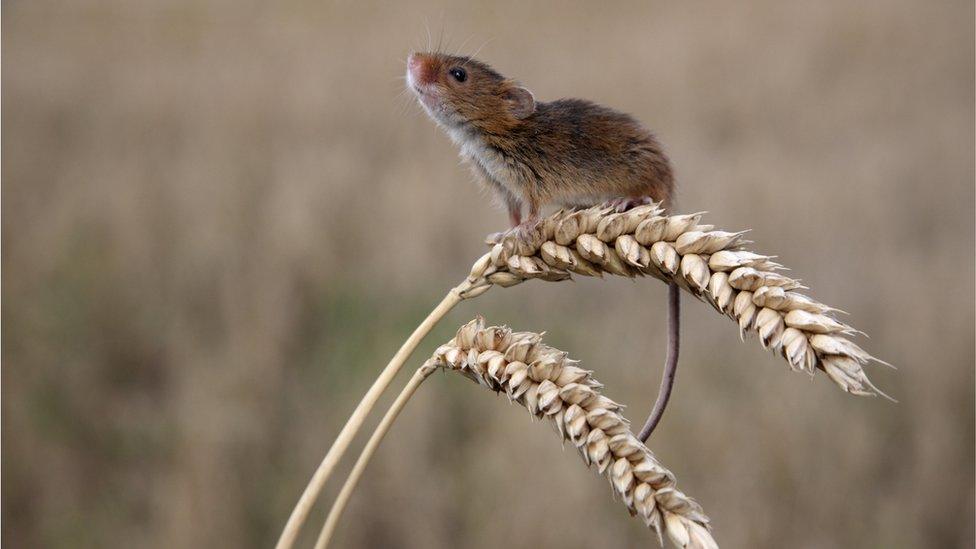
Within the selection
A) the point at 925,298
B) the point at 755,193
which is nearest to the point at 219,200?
the point at 755,193

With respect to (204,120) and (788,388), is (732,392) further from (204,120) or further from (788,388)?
(204,120)

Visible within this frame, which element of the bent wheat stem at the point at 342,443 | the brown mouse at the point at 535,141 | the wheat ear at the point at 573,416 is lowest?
the bent wheat stem at the point at 342,443

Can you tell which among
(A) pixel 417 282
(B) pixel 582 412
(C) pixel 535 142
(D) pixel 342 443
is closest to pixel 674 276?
(B) pixel 582 412

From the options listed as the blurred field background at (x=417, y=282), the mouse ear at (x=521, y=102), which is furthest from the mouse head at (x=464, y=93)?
the blurred field background at (x=417, y=282)

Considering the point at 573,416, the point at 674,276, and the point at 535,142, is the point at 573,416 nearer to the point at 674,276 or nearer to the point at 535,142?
the point at 674,276

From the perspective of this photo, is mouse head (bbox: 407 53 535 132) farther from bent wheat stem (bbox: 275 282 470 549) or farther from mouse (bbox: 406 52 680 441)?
bent wheat stem (bbox: 275 282 470 549)

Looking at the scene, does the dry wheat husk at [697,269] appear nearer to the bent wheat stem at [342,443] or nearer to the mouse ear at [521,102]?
the bent wheat stem at [342,443]
